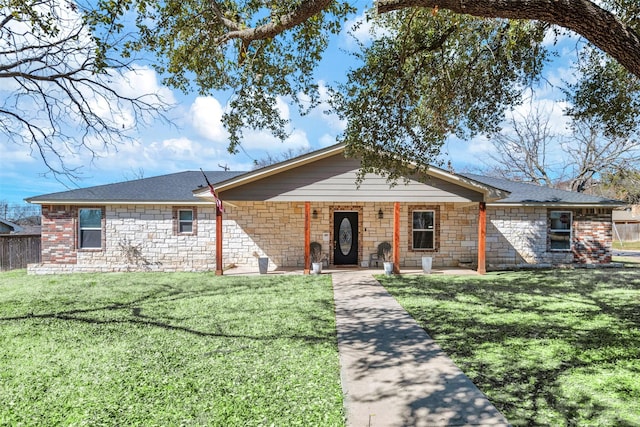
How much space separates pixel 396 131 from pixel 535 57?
3.54 metres

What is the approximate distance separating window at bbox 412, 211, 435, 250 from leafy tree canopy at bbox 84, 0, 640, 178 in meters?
5.17

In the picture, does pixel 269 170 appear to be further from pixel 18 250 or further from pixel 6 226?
pixel 6 226

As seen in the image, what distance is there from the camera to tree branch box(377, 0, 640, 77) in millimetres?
3846

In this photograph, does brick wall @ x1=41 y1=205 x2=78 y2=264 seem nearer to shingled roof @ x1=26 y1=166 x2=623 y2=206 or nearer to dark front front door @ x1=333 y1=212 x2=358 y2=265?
shingled roof @ x1=26 y1=166 x2=623 y2=206

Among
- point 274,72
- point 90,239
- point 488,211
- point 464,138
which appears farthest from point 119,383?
point 488,211

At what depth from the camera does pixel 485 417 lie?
10.8ft

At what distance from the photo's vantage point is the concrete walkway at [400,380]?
3.31 m

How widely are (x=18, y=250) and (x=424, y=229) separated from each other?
1633 cm

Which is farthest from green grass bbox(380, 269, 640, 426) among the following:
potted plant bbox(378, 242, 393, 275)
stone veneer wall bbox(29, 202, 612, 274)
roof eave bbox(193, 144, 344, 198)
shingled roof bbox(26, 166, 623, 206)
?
roof eave bbox(193, 144, 344, 198)

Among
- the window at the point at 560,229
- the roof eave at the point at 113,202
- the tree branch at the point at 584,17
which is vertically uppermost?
the tree branch at the point at 584,17

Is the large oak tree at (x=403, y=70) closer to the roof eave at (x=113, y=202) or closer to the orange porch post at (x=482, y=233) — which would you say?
the orange porch post at (x=482, y=233)

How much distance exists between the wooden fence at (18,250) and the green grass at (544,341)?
48.4ft

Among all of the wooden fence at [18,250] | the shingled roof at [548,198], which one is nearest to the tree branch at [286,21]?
the shingled roof at [548,198]

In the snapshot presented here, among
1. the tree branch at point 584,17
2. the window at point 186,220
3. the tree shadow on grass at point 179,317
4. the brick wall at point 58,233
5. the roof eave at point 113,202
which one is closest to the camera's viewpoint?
the tree branch at point 584,17
